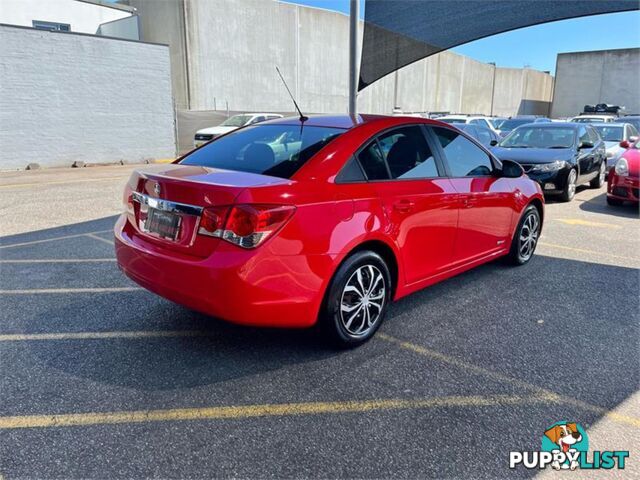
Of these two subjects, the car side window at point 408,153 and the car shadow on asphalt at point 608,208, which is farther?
the car shadow on asphalt at point 608,208

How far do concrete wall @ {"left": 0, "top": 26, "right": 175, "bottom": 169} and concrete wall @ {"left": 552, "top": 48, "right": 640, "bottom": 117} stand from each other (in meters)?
41.9

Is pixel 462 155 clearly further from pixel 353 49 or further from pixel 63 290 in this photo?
pixel 353 49

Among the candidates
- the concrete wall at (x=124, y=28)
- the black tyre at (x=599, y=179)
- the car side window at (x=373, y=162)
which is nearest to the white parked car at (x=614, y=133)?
the black tyre at (x=599, y=179)

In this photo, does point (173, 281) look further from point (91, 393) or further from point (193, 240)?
point (91, 393)

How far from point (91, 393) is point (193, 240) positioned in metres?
1.10

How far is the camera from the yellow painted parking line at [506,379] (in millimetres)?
2785

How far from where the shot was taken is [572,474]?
93.4 inches

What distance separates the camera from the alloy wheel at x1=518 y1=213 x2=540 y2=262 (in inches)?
214

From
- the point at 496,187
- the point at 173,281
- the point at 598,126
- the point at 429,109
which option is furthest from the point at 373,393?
the point at 429,109

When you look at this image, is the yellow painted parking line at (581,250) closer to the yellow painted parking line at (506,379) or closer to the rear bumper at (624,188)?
the rear bumper at (624,188)

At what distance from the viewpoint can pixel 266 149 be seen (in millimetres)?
3621

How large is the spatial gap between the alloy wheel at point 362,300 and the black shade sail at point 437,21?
496 centimetres

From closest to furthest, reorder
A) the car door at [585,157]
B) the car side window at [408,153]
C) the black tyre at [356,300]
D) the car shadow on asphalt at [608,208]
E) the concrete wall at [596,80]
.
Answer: the black tyre at [356,300] < the car side window at [408,153] < the car shadow on asphalt at [608,208] < the car door at [585,157] < the concrete wall at [596,80]

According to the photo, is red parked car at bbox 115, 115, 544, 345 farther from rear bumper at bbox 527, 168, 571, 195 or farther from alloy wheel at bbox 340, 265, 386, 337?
rear bumper at bbox 527, 168, 571, 195
